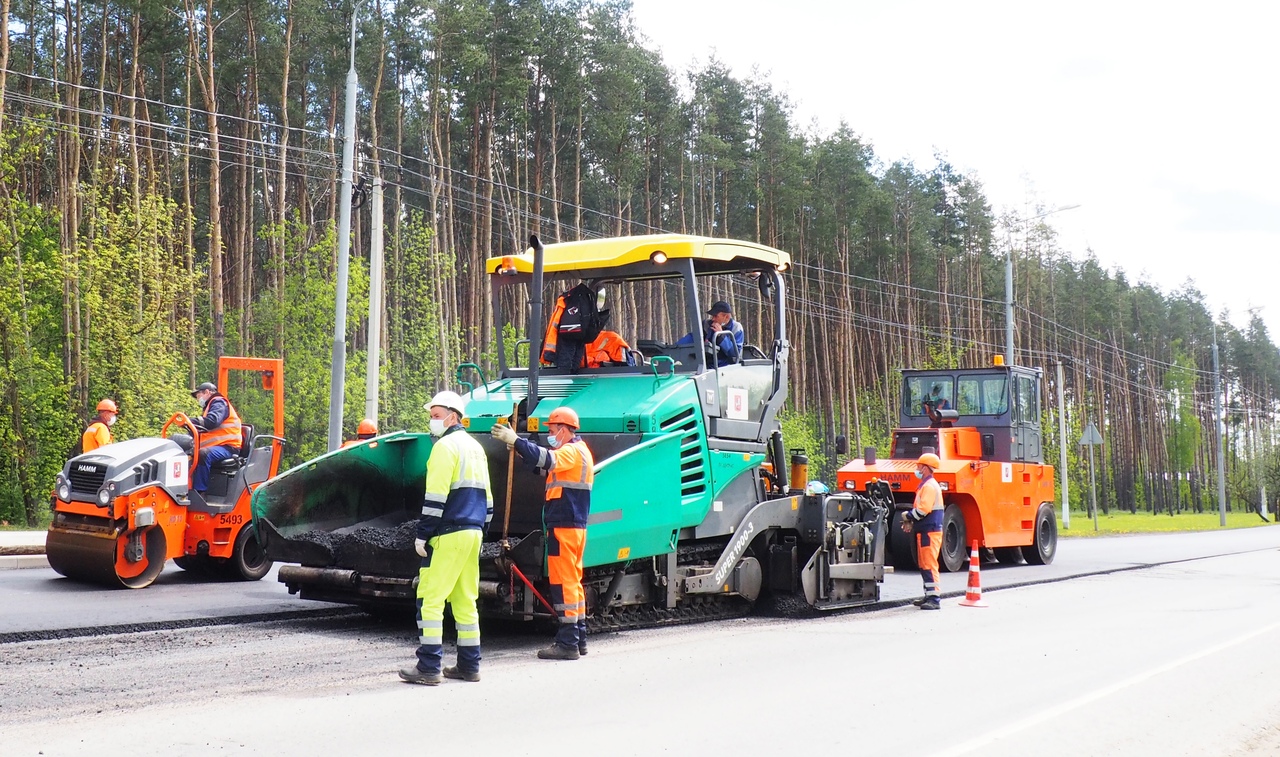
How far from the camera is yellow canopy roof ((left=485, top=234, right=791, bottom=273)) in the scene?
30.6 ft

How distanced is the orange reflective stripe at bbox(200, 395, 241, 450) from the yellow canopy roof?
3706 mm

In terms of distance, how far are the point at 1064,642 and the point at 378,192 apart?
13.8m

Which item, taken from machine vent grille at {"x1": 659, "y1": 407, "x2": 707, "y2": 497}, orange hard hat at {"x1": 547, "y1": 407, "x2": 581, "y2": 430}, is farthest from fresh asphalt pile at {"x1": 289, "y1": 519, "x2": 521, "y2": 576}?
machine vent grille at {"x1": 659, "y1": 407, "x2": 707, "y2": 497}

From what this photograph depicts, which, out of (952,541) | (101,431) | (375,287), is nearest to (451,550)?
(101,431)

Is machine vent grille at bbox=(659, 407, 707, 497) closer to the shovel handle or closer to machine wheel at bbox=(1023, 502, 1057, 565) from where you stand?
the shovel handle

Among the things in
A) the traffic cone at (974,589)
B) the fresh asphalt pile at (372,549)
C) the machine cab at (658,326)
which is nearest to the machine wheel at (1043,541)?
the traffic cone at (974,589)

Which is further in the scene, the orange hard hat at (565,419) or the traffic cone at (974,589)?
the traffic cone at (974,589)

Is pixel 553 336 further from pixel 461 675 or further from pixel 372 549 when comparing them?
pixel 461 675

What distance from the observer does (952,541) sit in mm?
15984

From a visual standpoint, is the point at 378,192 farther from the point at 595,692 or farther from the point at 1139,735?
the point at 1139,735

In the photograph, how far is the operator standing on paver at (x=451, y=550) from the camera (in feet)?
21.7

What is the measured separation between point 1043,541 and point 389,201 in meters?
26.9

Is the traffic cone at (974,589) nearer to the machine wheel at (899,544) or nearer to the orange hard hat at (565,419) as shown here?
the machine wheel at (899,544)

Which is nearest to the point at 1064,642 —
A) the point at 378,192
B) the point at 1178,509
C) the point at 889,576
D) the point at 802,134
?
the point at 889,576
